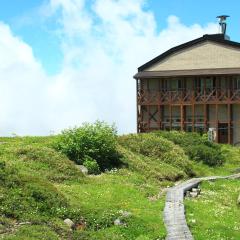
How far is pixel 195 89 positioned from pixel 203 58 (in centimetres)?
318

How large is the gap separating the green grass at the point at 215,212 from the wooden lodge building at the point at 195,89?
998 inches

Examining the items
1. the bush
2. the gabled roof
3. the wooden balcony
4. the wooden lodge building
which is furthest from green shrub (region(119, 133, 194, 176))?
the gabled roof

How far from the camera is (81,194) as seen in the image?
20062 mm

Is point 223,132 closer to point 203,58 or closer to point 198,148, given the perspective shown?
point 203,58

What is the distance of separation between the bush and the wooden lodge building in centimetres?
2478

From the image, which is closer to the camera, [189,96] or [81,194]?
[81,194]

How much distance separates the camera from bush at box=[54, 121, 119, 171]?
1078 inches

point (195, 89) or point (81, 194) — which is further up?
point (195, 89)

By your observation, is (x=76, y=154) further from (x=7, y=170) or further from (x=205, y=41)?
(x=205, y=41)

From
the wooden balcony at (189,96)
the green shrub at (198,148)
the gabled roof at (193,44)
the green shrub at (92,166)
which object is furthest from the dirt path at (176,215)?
the gabled roof at (193,44)

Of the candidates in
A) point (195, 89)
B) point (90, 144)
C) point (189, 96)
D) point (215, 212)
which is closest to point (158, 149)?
point (90, 144)

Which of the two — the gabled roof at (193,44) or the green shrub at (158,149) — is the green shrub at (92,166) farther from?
the gabled roof at (193,44)

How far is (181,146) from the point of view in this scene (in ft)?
123

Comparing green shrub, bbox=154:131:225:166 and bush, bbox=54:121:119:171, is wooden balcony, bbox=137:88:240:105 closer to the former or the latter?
green shrub, bbox=154:131:225:166
